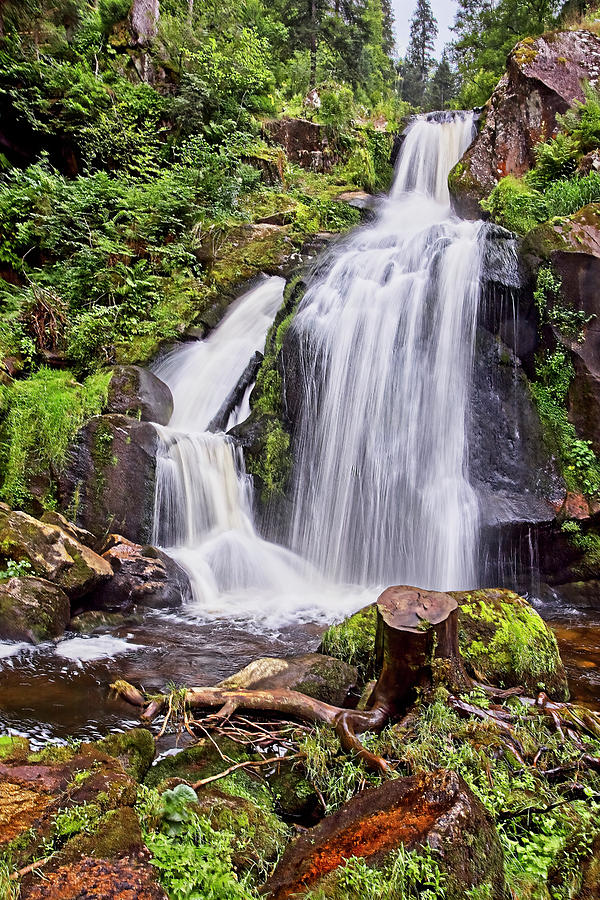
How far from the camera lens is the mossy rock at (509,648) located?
3.72 m

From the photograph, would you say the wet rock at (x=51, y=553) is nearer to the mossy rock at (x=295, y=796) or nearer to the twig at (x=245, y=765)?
A: the twig at (x=245, y=765)

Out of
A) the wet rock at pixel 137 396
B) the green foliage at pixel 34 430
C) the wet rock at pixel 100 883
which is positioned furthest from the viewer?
the wet rock at pixel 137 396

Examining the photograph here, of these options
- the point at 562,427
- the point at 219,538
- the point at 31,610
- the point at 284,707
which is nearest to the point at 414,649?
the point at 284,707

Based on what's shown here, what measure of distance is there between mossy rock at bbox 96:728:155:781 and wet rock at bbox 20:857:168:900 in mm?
815

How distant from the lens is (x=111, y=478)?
23.1 ft

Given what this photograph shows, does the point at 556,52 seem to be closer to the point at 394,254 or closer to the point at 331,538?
the point at 394,254

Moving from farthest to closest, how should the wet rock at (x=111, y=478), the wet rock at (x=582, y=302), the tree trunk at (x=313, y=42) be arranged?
1. the tree trunk at (x=313, y=42)
2. the wet rock at (x=582, y=302)
3. the wet rock at (x=111, y=478)

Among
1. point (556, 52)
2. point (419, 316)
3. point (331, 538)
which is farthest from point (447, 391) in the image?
point (556, 52)

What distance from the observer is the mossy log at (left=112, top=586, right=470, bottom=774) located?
3.04 m

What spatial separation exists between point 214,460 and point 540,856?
6.59 meters

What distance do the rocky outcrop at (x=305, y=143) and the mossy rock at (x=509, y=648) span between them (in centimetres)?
1631

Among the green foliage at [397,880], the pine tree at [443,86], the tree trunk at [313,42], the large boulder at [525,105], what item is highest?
the pine tree at [443,86]

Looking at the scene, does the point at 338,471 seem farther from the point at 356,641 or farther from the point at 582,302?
the point at 582,302

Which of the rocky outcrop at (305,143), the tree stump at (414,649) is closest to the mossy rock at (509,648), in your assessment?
the tree stump at (414,649)
